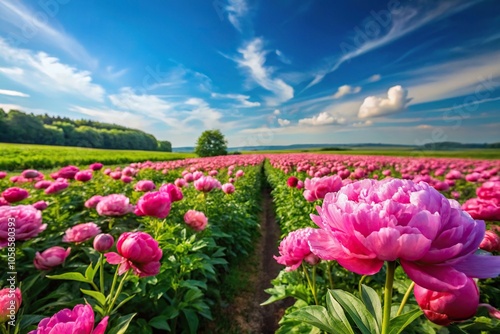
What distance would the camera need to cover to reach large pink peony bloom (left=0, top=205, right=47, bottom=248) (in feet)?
4.31

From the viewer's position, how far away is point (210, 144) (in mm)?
39344

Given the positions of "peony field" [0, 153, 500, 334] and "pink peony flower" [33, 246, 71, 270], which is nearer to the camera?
"peony field" [0, 153, 500, 334]

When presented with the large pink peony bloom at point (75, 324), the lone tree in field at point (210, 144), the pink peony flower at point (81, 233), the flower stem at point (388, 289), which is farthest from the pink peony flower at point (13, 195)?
the lone tree in field at point (210, 144)

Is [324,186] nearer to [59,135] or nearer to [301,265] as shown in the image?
[301,265]

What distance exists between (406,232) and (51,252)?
1.77 m

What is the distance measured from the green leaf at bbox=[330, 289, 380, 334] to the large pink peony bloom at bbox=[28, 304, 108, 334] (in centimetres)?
69

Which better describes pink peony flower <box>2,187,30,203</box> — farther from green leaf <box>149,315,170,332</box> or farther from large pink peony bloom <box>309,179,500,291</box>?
large pink peony bloom <box>309,179,500,291</box>

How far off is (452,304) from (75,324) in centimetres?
98

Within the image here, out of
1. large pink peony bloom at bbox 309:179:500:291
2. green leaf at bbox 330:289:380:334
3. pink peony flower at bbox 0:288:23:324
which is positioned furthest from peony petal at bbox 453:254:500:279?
pink peony flower at bbox 0:288:23:324

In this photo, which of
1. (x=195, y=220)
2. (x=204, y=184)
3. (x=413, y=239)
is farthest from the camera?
(x=204, y=184)

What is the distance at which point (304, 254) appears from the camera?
1210 mm

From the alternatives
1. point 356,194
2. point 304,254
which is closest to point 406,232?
point 356,194

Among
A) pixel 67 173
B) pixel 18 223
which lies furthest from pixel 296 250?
pixel 67 173

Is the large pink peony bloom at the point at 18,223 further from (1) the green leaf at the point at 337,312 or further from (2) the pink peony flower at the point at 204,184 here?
(1) the green leaf at the point at 337,312
